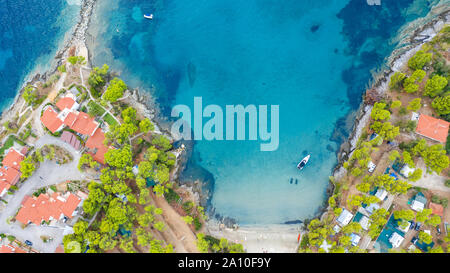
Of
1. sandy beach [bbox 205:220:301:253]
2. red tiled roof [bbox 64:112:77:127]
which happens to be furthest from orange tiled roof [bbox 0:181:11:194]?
sandy beach [bbox 205:220:301:253]

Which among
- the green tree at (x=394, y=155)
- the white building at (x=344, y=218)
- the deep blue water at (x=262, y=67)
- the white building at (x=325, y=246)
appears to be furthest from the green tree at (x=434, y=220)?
the deep blue water at (x=262, y=67)

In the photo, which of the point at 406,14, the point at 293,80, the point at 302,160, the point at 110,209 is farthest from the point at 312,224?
the point at 406,14

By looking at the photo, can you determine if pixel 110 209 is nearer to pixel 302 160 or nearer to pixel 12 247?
pixel 12 247

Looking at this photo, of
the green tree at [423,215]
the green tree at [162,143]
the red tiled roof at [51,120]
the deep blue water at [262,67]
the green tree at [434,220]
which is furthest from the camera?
the deep blue water at [262,67]

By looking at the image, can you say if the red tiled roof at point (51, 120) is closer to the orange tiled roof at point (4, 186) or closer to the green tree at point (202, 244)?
the orange tiled roof at point (4, 186)

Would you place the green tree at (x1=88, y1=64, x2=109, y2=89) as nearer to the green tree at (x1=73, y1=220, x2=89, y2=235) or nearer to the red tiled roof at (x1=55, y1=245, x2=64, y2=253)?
the green tree at (x1=73, y1=220, x2=89, y2=235)

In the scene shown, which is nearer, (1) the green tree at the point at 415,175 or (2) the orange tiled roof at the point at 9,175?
(1) the green tree at the point at 415,175
